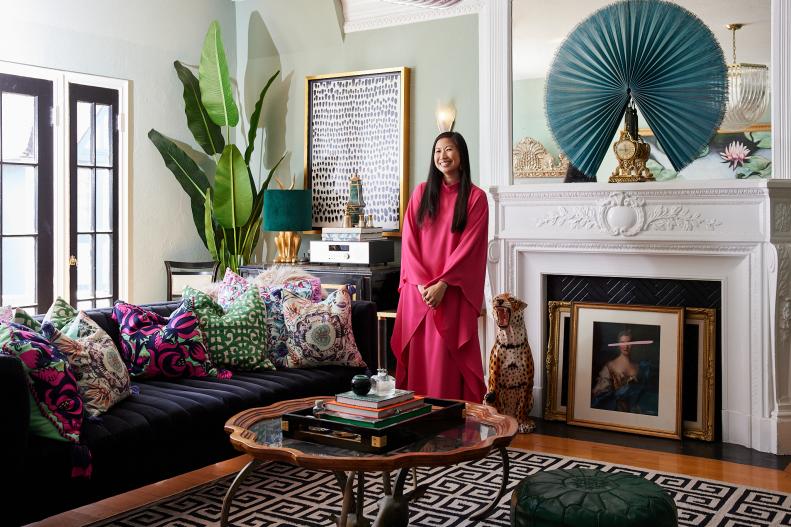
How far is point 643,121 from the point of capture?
474 cm

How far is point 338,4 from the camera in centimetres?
592

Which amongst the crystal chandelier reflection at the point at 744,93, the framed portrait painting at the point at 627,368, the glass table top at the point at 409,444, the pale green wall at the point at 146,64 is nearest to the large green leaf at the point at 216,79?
the pale green wall at the point at 146,64

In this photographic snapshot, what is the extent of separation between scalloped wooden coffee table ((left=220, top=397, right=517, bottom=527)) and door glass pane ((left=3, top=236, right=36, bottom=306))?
9.16 feet

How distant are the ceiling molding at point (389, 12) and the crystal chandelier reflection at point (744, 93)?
5.52 feet

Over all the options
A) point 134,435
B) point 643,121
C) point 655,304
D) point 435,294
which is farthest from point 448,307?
point 134,435

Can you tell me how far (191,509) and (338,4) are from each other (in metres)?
3.85

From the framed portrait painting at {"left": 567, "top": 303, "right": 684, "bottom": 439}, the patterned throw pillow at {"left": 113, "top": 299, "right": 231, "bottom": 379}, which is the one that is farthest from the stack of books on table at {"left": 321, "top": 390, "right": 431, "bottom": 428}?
the framed portrait painting at {"left": 567, "top": 303, "right": 684, "bottom": 439}

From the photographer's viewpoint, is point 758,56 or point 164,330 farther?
point 758,56

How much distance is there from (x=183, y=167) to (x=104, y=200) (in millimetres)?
593

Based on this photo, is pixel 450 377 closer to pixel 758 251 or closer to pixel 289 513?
pixel 289 513

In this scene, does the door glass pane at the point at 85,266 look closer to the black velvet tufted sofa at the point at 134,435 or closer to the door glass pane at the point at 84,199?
the door glass pane at the point at 84,199

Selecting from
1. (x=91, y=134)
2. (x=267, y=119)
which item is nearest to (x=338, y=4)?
(x=267, y=119)

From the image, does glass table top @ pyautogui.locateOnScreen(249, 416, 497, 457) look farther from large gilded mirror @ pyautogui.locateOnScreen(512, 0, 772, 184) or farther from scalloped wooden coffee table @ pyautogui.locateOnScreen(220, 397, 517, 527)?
large gilded mirror @ pyautogui.locateOnScreen(512, 0, 772, 184)

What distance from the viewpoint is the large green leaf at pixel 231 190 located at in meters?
5.87
